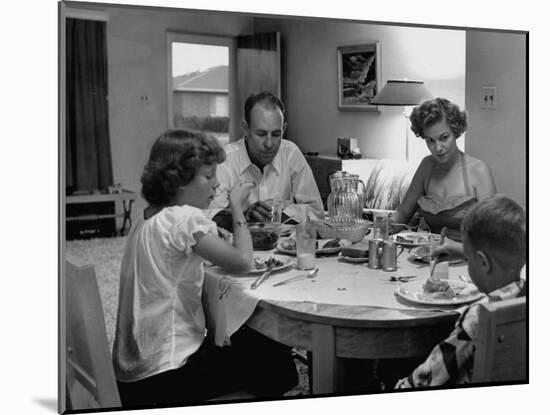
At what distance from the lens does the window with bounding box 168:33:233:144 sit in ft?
7.39

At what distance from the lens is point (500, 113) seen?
8.50 ft

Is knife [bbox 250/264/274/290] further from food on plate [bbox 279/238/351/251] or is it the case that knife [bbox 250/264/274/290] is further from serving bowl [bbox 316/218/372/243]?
serving bowl [bbox 316/218/372/243]

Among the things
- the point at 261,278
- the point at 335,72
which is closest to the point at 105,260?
the point at 261,278

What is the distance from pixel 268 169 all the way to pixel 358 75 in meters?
0.45

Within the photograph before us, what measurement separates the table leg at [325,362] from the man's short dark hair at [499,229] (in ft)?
1.92

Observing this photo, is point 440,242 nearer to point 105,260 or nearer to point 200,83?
point 200,83

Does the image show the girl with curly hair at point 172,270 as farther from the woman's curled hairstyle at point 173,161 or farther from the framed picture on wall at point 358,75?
the framed picture on wall at point 358,75

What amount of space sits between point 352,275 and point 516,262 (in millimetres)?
636

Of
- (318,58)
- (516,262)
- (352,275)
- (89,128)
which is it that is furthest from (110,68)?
(516,262)

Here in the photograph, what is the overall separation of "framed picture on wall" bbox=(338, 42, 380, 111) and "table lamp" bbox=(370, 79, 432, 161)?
29 millimetres

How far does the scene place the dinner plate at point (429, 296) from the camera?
2.18 metres

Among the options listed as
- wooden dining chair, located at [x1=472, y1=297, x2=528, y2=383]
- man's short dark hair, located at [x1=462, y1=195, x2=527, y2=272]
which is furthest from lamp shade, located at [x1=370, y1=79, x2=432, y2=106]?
wooden dining chair, located at [x1=472, y1=297, x2=528, y2=383]

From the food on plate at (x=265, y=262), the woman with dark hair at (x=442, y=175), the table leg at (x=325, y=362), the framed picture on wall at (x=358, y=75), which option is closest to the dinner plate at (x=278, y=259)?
the food on plate at (x=265, y=262)

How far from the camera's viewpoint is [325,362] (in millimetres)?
2195
